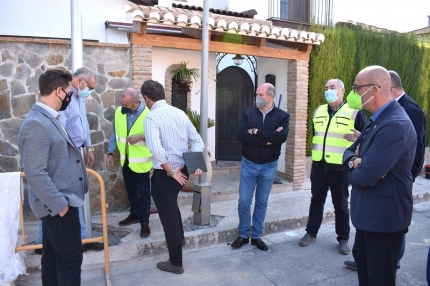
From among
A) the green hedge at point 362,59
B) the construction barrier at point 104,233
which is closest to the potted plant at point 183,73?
the green hedge at point 362,59

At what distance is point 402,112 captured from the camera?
2.77 meters

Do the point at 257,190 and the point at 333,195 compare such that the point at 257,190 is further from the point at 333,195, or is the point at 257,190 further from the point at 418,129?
the point at 418,129

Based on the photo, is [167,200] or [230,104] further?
[230,104]

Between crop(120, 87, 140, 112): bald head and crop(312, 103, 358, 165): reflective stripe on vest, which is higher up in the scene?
crop(120, 87, 140, 112): bald head

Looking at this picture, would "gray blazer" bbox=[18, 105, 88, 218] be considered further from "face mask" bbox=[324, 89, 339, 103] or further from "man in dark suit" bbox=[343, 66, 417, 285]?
"face mask" bbox=[324, 89, 339, 103]

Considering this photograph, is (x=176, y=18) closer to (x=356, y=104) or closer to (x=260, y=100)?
(x=260, y=100)

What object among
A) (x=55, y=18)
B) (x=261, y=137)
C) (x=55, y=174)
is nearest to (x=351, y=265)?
(x=261, y=137)

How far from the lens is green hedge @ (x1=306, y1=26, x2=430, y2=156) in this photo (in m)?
8.15

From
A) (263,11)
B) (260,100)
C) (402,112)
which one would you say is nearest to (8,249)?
(260,100)

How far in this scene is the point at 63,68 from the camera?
18.2 ft

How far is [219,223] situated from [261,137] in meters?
1.67

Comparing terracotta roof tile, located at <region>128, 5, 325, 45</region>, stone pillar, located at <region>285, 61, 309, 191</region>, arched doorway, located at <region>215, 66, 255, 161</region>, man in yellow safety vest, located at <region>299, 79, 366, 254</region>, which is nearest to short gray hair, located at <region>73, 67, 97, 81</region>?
terracotta roof tile, located at <region>128, 5, 325, 45</region>

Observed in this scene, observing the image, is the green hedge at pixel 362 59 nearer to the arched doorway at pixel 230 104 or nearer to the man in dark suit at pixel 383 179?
the arched doorway at pixel 230 104

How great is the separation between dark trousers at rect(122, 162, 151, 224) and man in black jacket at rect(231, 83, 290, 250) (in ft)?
4.03
